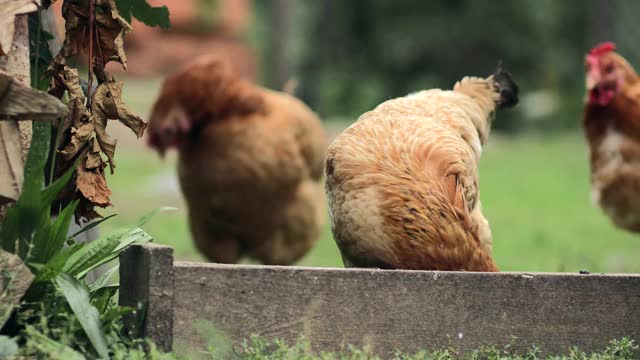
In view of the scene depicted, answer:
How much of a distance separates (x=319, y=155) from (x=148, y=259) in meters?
4.15

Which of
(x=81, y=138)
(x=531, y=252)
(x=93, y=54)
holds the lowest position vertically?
(x=531, y=252)

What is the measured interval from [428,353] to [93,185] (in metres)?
1.08

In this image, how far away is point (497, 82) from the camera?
15.2 feet

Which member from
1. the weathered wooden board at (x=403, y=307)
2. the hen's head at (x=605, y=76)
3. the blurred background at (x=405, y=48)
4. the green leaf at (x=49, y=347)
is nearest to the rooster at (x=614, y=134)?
the hen's head at (x=605, y=76)

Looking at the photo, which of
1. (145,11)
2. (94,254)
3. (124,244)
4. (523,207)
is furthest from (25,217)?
(523,207)

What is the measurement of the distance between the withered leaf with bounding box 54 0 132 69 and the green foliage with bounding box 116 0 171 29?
219 millimetres

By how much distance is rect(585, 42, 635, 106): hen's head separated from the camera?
21.5 ft

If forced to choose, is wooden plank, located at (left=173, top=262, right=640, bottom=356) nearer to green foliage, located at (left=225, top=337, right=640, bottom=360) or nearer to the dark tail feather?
green foliage, located at (left=225, top=337, right=640, bottom=360)

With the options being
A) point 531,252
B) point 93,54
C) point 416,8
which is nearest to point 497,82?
point 93,54

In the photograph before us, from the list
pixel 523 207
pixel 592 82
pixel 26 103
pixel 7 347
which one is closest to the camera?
pixel 7 347

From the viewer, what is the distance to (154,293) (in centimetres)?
273

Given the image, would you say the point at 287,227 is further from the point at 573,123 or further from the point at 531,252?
the point at 573,123

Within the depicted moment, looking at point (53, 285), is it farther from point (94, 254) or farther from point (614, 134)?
point (614, 134)

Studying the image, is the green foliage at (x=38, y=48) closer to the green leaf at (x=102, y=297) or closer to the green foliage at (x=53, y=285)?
the green foliage at (x=53, y=285)
